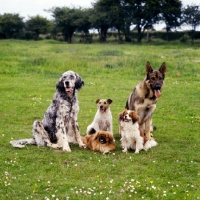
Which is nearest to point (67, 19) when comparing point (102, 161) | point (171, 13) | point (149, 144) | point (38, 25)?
point (38, 25)

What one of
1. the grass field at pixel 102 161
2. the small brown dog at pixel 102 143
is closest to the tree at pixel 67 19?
the grass field at pixel 102 161

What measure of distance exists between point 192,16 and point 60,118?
7267 centimetres

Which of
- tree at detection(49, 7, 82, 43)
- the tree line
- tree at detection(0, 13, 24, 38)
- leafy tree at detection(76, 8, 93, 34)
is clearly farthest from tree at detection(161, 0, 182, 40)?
tree at detection(0, 13, 24, 38)

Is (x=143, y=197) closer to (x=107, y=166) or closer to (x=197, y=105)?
(x=107, y=166)

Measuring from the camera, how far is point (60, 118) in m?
9.93

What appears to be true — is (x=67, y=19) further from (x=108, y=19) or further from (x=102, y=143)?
(x=102, y=143)

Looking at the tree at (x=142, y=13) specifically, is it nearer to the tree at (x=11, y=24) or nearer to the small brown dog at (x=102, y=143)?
the tree at (x=11, y=24)

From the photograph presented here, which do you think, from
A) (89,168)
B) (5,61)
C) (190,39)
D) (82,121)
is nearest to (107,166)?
(89,168)

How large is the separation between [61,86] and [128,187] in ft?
13.0

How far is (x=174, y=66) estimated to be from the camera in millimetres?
27984

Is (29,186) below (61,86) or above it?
below

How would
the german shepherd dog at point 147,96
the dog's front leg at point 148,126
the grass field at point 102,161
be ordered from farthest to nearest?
1. the dog's front leg at point 148,126
2. the german shepherd dog at point 147,96
3. the grass field at point 102,161

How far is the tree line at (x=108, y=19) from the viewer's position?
76.3m

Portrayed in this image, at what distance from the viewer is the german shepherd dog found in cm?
1040
